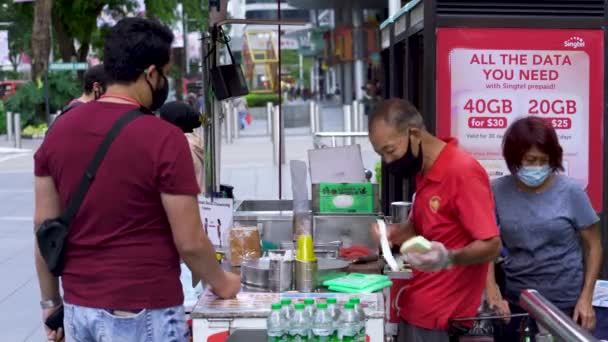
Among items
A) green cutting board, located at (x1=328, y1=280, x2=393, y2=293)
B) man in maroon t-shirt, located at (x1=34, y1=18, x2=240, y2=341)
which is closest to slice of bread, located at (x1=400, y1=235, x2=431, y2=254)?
green cutting board, located at (x1=328, y1=280, x2=393, y2=293)

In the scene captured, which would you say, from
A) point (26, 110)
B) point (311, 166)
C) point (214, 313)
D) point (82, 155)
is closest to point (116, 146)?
point (82, 155)

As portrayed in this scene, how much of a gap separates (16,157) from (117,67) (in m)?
21.6

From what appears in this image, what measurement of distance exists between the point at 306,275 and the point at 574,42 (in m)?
2.16

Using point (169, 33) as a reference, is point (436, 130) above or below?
below

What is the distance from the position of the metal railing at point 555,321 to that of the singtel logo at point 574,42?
8.46ft

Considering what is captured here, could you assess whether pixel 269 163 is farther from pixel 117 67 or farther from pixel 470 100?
pixel 117 67

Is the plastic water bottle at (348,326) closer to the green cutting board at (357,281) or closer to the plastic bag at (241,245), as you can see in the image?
the green cutting board at (357,281)

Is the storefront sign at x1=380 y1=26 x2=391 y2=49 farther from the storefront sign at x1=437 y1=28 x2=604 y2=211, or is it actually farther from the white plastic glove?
the white plastic glove

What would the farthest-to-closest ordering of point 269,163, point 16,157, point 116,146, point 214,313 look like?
point 16,157, point 269,163, point 214,313, point 116,146

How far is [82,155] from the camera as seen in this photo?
10.8ft

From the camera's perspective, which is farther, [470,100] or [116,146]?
[470,100]

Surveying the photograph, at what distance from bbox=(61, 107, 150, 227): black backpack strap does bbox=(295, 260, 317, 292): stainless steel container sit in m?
1.34

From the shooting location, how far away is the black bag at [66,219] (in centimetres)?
324

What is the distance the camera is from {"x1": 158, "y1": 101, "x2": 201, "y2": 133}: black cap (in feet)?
20.6
